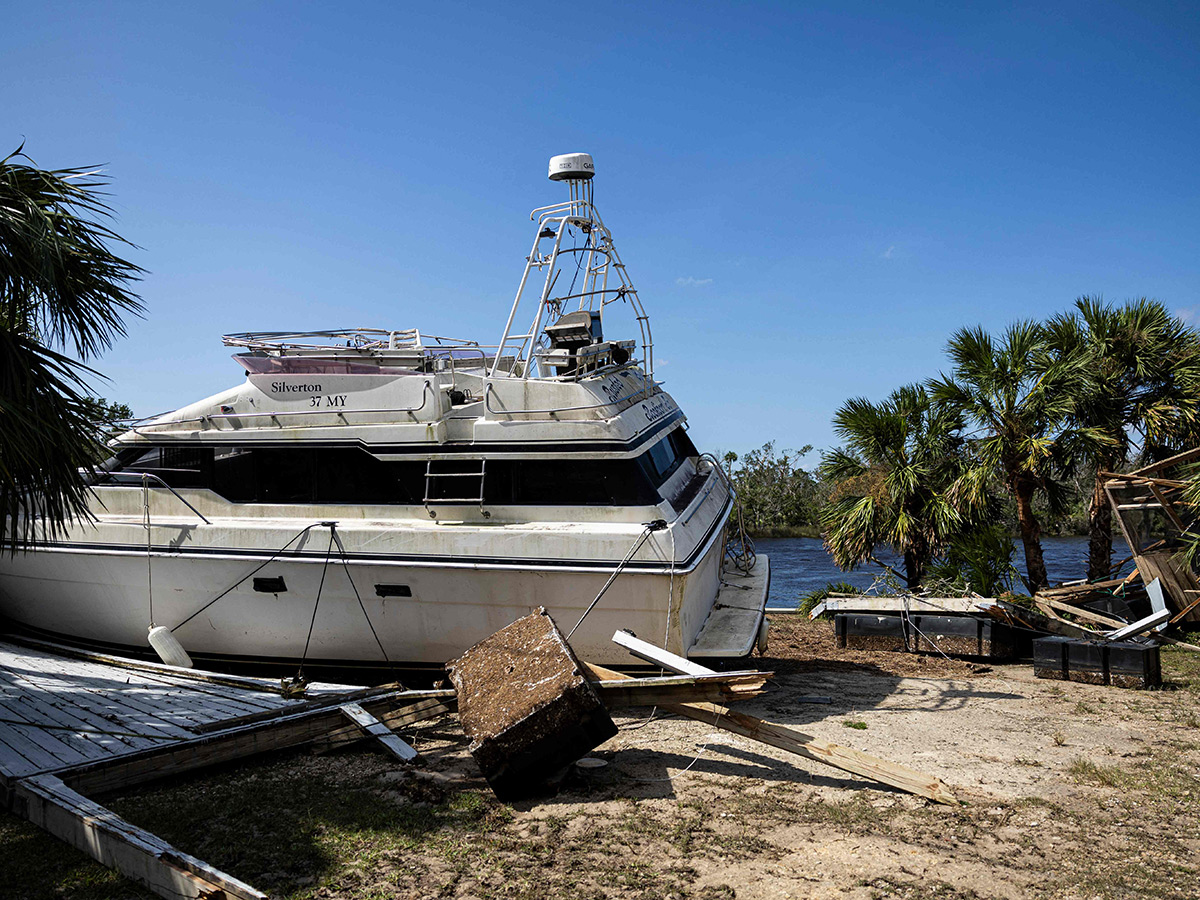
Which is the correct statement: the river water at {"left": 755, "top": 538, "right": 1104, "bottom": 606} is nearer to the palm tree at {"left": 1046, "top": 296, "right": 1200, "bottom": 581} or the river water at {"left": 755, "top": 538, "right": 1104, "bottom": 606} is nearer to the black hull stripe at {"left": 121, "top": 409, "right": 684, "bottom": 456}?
the palm tree at {"left": 1046, "top": 296, "right": 1200, "bottom": 581}

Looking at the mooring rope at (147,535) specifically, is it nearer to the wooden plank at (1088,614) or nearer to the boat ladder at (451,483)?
the boat ladder at (451,483)

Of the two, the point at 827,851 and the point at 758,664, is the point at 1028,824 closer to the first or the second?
the point at 827,851

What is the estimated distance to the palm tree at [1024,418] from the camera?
468 inches

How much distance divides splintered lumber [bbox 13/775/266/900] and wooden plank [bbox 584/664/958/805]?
3325 millimetres

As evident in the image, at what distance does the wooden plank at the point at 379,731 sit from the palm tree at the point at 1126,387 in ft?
32.9

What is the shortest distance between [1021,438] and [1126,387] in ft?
6.27

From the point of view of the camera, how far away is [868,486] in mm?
13258

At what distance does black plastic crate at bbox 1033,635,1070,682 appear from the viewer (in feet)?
29.0

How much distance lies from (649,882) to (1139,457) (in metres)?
11.4

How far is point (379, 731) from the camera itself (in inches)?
264

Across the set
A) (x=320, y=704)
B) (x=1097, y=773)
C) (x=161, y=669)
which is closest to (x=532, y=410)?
(x=320, y=704)

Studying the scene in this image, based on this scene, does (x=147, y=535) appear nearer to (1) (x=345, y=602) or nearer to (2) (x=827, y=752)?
(1) (x=345, y=602)

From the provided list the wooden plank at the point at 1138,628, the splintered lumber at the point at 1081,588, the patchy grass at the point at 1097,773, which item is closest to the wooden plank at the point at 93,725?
the patchy grass at the point at 1097,773

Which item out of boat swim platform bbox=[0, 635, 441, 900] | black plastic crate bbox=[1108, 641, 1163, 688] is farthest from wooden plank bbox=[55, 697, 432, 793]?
black plastic crate bbox=[1108, 641, 1163, 688]
